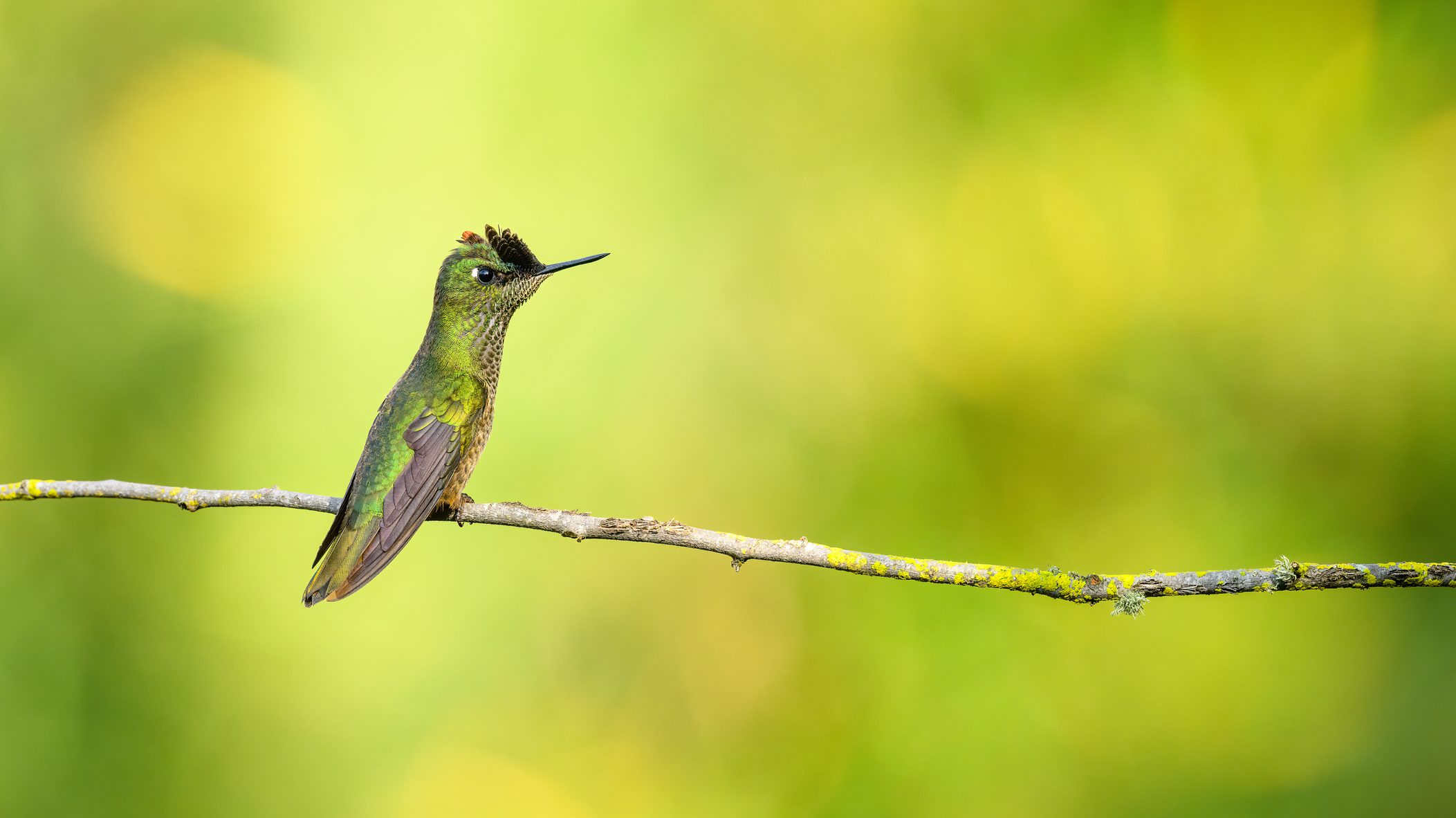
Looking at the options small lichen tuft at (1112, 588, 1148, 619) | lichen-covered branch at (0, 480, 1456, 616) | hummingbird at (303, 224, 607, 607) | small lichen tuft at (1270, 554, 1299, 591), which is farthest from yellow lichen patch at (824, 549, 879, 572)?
hummingbird at (303, 224, 607, 607)

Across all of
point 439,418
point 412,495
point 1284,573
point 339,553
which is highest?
point 439,418

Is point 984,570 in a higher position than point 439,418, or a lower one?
lower

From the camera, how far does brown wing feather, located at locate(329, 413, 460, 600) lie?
2.24 m

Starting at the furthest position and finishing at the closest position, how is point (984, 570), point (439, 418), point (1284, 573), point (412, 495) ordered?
1. point (439, 418)
2. point (412, 495)
3. point (984, 570)
4. point (1284, 573)

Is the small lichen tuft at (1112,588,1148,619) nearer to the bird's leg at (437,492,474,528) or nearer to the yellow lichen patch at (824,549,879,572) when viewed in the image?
the yellow lichen patch at (824,549,879,572)

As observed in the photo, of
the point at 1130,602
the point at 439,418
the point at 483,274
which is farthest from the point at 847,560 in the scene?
the point at 483,274

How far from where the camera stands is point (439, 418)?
2645 mm

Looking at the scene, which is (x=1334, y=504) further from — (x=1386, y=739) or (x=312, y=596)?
(x=312, y=596)

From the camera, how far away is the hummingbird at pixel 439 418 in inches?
91.7

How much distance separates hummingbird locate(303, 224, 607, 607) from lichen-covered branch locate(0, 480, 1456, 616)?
0.69ft

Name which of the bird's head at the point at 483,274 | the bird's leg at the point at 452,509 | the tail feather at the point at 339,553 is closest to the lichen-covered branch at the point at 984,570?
the tail feather at the point at 339,553

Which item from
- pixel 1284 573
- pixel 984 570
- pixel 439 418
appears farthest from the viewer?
Answer: pixel 439 418

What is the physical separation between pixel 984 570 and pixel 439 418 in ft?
4.76

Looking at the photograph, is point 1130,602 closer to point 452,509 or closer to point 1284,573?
point 1284,573
